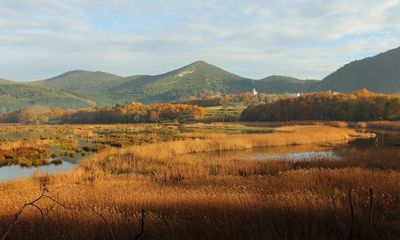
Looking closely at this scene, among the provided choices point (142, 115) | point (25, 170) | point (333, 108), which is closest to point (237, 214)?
point (25, 170)

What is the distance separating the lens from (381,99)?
91.8m

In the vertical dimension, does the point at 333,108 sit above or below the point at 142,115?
above

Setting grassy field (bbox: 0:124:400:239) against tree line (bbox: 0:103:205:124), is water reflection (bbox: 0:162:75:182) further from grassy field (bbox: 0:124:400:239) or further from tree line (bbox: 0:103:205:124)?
tree line (bbox: 0:103:205:124)

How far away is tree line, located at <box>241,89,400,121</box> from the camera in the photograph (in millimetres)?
88750

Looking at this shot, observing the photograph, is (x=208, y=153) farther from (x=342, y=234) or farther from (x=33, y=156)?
(x=342, y=234)

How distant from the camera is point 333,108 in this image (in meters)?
101

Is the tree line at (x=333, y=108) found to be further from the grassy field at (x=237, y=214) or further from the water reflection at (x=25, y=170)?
the grassy field at (x=237, y=214)

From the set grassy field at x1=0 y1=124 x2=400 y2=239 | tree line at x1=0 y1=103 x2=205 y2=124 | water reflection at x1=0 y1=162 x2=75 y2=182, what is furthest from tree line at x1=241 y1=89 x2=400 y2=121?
grassy field at x1=0 y1=124 x2=400 y2=239

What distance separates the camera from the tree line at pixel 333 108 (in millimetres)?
88750

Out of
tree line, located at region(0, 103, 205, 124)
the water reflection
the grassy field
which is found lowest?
tree line, located at region(0, 103, 205, 124)

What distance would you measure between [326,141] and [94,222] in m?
43.3

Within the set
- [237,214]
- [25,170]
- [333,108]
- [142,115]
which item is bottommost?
[142,115]

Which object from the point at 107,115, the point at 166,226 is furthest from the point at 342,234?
the point at 107,115

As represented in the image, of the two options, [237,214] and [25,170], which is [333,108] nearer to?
[25,170]
